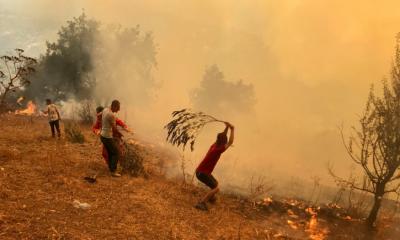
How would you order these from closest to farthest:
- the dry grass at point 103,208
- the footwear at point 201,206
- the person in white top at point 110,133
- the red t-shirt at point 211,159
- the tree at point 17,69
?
the dry grass at point 103,208 < the red t-shirt at point 211,159 < the footwear at point 201,206 < the person in white top at point 110,133 < the tree at point 17,69

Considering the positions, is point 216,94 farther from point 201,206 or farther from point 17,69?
point 201,206

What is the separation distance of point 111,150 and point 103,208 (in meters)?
2.31

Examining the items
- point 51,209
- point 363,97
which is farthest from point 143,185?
point 363,97

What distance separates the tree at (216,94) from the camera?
46.1 metres

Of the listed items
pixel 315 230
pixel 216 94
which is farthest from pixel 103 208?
pixel 216 94

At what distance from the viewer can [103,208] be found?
7.94 m

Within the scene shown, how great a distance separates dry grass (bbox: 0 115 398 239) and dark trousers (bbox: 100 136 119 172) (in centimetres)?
39

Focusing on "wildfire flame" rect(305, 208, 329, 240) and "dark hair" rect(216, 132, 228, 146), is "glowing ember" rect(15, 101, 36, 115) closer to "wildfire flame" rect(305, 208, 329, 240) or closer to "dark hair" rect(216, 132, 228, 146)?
"dark hair" rect(216, 132, 228, 146)

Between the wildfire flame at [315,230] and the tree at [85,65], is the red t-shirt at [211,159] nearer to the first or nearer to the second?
the wildfire flame at [315,230]

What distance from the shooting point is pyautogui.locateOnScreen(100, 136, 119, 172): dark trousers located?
9.81 m

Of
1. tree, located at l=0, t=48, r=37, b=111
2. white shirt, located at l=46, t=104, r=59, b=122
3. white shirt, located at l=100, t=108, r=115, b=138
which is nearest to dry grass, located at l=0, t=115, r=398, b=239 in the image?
white shirt, located at l=100, t=108, r=115, b=138

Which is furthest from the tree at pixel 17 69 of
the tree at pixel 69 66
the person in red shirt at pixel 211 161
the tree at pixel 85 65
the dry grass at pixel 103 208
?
the tree at pixel 85 65

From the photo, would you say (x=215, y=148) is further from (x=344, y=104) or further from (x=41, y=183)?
(x=344, y=104)

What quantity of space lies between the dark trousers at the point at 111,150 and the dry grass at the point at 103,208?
386 millimetres
